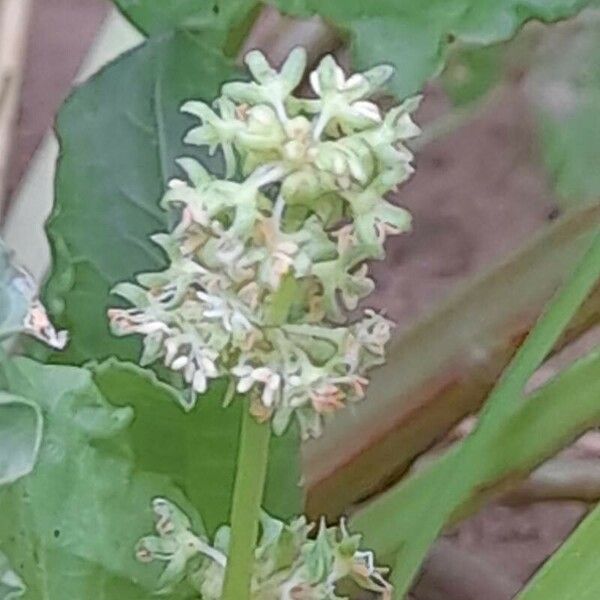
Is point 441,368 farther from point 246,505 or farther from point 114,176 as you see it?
point 246,505

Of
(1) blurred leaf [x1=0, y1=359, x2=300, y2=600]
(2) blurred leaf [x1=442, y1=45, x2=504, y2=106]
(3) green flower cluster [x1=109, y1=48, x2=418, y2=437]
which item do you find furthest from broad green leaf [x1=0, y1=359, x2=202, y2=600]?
(2) blurred leaf [x1=442, y1=45, x2=504, y2=106]

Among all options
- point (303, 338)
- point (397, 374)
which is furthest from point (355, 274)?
point (397, 374)

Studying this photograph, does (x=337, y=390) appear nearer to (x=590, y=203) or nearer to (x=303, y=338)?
(x=303, y=338)

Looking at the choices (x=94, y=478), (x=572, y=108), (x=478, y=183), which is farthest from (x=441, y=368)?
(x=478, y=183)

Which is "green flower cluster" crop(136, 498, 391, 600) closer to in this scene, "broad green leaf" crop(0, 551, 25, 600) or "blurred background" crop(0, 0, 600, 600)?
"broad green leaf" crop(0, 551, 25, 600)

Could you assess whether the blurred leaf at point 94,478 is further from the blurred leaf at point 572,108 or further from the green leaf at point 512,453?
the blurred leaf at point 572,108
